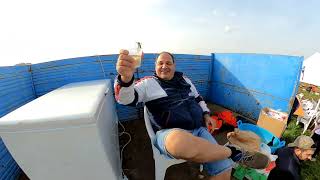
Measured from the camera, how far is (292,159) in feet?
7.91

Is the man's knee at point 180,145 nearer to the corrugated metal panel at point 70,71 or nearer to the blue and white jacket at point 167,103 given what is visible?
the blue and white jacket at point 167,103

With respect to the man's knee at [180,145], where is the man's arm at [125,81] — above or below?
above

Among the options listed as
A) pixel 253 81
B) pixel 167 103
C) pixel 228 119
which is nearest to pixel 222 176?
pixel 167 103

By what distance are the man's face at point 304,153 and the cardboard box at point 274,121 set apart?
1243mm

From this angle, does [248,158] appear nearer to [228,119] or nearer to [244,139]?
[244,139]

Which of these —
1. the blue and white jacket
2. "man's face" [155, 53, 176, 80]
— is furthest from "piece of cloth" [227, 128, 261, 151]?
"man's face" [155, 53, 176, 80]

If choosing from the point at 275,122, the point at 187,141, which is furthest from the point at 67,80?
the point at 275,122

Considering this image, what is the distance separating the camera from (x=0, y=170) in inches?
93.3

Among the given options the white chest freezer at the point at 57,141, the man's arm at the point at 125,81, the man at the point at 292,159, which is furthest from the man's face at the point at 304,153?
the white chest freezer at the point at 57,141

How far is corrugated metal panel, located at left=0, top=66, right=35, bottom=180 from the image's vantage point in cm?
253

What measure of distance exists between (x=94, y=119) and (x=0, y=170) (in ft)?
6.44

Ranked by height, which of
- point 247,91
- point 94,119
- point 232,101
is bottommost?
point 232,101

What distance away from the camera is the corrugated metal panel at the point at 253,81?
13.7 ft

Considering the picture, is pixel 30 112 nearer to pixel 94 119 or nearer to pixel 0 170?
pixel 94 119
